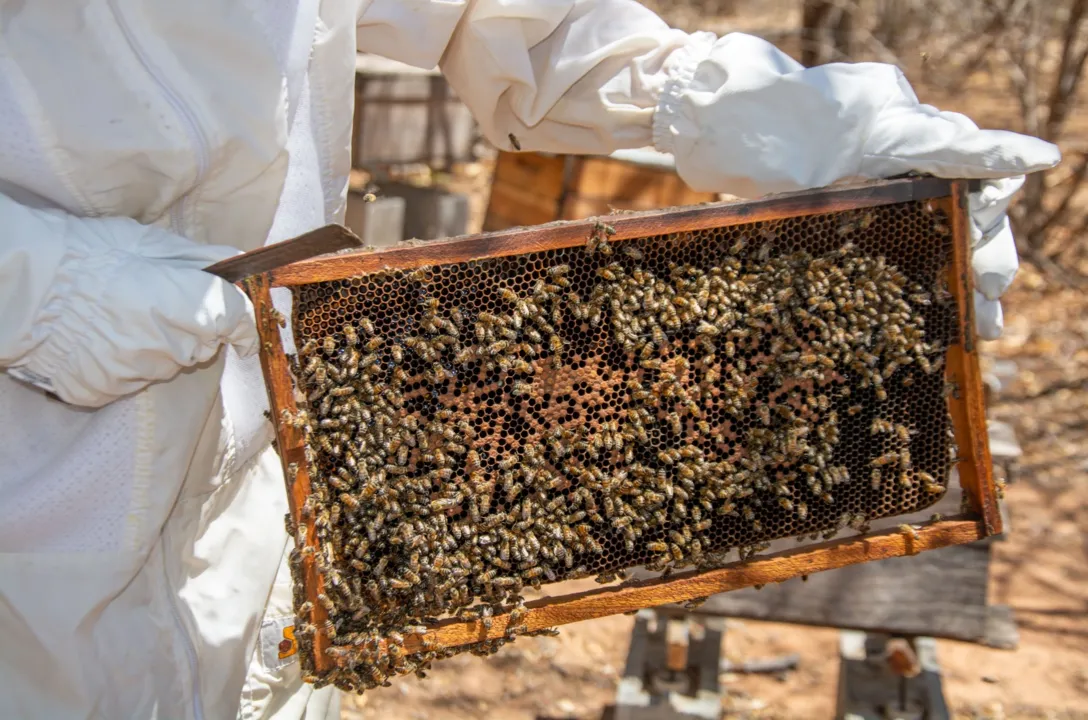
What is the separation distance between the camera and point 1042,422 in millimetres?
6531

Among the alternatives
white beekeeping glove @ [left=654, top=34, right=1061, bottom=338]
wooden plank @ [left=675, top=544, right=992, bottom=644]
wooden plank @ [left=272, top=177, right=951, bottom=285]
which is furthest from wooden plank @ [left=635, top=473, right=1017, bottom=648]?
wooden plank @ [left=272, top=177, right=951, bottom=285]

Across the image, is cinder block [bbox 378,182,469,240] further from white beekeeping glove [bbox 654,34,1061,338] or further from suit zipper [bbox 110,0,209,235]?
suit zipper [bbox 110,0,209,235]

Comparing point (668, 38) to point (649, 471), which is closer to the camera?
point (649, 471)

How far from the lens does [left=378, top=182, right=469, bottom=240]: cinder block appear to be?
8.67m

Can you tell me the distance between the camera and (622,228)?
7.15 feet

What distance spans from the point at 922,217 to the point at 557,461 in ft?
3.76

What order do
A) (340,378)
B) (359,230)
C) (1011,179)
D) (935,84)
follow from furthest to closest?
(935,84) → (359,230) → (1011,179) → (340,378)

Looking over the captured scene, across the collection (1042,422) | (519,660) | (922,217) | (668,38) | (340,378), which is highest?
(668,38)

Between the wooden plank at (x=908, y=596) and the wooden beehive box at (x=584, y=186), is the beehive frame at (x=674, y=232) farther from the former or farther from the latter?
the wooden beehive box at (x=584, y=186)

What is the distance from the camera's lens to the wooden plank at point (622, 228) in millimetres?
2016

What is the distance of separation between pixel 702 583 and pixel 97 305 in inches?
61.8

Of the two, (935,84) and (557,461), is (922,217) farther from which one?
(935,84)

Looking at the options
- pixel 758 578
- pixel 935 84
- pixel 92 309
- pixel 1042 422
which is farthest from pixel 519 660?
pixel 935 84

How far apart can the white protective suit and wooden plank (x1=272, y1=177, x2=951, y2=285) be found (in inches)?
6.2
